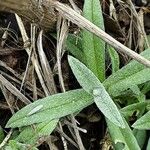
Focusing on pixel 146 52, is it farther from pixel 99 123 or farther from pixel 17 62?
pixel 17 62

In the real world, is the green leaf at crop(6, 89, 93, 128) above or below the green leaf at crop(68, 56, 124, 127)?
below

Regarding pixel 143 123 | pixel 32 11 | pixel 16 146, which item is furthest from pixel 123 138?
pixel 32 11

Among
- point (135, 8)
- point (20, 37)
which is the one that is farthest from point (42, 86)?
point (135, 8)

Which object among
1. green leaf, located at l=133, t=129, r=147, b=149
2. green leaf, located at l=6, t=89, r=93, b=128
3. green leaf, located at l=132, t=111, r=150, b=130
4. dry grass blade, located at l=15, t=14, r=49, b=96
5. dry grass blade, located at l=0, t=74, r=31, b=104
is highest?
dry grass blade, located at l=15, t=14, r=49, b=96

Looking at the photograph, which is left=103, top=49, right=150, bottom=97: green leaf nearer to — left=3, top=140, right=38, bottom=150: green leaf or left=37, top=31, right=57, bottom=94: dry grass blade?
left=37, top=31, right=57, bottom=94: dry grass blade

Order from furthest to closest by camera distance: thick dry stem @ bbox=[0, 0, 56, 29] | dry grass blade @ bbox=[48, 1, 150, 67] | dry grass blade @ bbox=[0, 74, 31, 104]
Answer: dry grass blade @ bbox=[0, 74, 31, 104] < thick dry stem @ bbox=[0, 0, 56, 29] < dry grass blade @ bbox=[48, 1, 150, 67]

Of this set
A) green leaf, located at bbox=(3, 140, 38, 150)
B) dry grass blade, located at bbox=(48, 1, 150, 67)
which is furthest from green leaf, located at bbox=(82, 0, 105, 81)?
green leaf, located at bbox=(3, 140, 38, 150)

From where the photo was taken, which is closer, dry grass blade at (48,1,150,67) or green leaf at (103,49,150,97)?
dry grass blade at (48,1,150,67)

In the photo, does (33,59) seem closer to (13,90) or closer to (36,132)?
(13,90)
